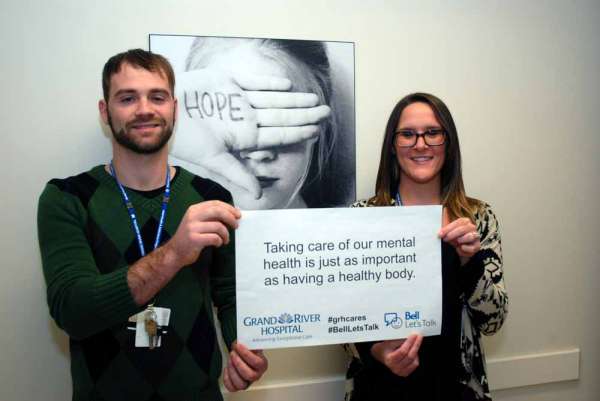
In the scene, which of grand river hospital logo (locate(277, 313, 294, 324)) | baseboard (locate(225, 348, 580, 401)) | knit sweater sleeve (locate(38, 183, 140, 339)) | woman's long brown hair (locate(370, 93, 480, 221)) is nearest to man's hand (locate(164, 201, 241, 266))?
knit sweater sleeve (locate(38, 183, 140, 339))

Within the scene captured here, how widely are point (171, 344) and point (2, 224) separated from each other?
0.85 meters

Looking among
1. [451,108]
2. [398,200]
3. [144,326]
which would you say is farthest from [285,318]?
[451,108]

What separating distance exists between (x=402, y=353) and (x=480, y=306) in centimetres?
32

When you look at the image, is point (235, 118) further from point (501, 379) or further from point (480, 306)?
point (501, 379)

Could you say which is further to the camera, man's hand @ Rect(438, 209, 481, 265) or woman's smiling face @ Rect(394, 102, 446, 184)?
woman's smiling face @ Rect(394, 102, 446, 184)

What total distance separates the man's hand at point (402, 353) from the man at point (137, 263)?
35 centimetres

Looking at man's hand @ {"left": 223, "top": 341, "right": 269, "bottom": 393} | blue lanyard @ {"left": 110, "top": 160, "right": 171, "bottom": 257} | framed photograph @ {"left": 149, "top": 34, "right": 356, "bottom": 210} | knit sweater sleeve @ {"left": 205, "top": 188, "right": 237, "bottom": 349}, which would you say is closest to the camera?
man's hand @ {"left": 223, "top": 341, "right": 269, "bottom": 393}

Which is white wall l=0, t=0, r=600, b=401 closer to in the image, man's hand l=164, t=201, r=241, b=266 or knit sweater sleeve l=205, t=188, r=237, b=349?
knit sweater sleeve l=205, t=188, r=237, b=349

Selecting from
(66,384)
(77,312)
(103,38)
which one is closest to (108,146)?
(103,38)

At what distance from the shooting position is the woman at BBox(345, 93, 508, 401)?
129 centimetres

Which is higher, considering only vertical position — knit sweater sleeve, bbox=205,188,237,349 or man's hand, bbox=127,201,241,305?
man's hand, bbox=127,201,241,305

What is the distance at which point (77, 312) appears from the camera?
1115 mm

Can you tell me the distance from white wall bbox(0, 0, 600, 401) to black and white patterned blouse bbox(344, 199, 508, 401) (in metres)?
0.62

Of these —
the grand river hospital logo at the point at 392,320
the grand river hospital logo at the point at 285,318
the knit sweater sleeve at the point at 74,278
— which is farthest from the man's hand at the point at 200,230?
the grand river hospital logo at the point at 392,320
